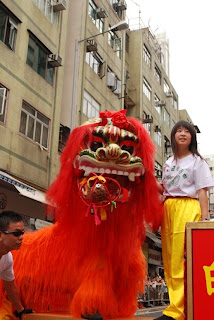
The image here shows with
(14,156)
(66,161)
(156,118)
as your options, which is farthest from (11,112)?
(156,118)

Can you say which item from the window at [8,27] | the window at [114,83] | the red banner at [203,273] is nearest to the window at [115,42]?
the window at [114,83]

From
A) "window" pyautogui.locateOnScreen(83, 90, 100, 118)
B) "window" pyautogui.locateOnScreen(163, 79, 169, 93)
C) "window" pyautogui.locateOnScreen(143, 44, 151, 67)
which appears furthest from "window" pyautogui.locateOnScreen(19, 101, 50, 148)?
"window" pyautogui.locateOnScreen(163, 79, 169, 93)

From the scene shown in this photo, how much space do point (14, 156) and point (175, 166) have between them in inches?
307

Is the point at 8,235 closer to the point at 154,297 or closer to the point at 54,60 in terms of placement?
the point at 54,60

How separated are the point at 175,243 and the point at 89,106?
42.1 ft

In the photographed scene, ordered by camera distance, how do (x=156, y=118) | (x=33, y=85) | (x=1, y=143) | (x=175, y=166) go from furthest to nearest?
(x=156, y=118), (x=33, y=85), (x=1, y=143), (x=175, y=166)

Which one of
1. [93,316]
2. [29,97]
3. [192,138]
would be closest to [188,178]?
[192,138]

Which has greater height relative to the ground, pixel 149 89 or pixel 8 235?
pixel 149 89

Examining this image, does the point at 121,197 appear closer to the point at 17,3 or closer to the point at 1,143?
the point at 1,143

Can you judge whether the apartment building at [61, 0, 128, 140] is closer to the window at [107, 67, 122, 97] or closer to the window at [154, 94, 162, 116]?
the window at [107, 67, 122, 97]

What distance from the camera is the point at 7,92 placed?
33.2 ft

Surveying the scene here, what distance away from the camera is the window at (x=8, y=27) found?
10.2m

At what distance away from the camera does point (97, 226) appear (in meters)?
3.12

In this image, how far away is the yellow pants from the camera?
2.41m
